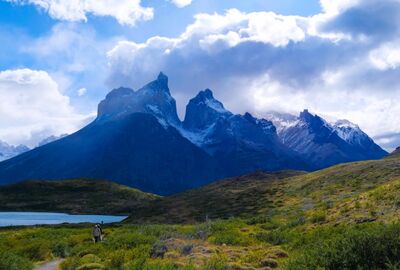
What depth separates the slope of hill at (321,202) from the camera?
44438 mm

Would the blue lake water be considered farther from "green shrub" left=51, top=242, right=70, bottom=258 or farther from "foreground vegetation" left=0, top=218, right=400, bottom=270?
"green shrub" left=51, top=242, right=70, bottom=258

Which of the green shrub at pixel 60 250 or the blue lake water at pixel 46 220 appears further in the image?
the blue lake water at pixel 46 220

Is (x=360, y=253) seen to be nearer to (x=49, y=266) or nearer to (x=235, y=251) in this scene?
(x=235, y=251)

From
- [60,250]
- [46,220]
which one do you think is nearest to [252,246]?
[60,250]

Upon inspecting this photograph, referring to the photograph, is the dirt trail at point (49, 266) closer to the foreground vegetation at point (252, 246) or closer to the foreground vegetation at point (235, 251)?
the foreground vegetation at point (252, 246)

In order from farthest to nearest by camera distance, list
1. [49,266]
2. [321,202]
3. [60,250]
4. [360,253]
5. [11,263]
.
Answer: [321,202] → [60,250] → [49,266] → [11,263] → [360,253]

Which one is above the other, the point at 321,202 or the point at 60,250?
the point at 321,202

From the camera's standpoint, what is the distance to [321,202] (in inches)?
2913

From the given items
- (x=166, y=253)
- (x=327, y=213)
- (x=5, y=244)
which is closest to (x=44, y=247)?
(x=5, y=244)

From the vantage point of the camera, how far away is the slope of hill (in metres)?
44.4

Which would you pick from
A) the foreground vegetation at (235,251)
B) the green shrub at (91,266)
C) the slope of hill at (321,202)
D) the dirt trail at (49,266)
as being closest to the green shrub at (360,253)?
the foreground vegetation at (235,251)

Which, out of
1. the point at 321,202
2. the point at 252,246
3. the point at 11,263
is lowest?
the point at 252,246

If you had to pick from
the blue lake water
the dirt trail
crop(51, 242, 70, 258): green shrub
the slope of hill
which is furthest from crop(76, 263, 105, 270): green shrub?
the blue lake water

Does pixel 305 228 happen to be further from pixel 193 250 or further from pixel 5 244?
pixel 5 244
